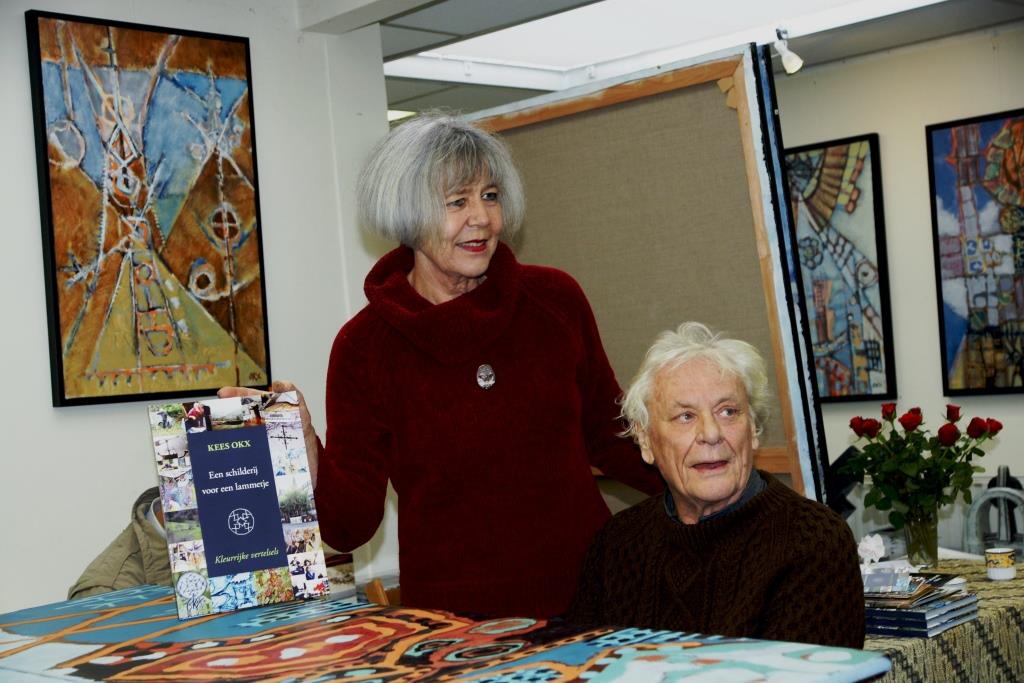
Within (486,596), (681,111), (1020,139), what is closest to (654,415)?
(486,596)

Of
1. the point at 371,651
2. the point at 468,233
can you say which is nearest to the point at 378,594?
the point at 468,233

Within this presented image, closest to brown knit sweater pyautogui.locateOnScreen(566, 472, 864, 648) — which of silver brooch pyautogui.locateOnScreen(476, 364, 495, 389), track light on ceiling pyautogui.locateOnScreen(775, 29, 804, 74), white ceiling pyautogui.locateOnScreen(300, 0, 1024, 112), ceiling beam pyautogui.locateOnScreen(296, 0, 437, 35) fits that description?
silver brooch pyautogui.locateOnScreen(476, 364, 495, 389)

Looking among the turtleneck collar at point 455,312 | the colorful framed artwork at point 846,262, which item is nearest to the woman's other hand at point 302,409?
the turtleneck collar at point 455,312

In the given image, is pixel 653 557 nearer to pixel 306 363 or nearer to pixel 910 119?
pixel 306 363

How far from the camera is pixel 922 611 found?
7.26ft

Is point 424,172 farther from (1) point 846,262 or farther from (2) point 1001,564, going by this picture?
(1) point 846,262

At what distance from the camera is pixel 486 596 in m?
2.21

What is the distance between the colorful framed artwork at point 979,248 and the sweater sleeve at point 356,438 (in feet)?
15.1

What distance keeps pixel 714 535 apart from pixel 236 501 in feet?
2.58

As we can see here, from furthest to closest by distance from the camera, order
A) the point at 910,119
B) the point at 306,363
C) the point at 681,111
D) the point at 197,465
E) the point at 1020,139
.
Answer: the point at 910,119, the point at 1020,139, the point at 306,363, the point at 681,111, the point at 197,465

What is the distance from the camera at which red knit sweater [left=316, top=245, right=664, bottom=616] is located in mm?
2205

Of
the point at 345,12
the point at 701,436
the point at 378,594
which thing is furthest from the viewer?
the point at 345,12

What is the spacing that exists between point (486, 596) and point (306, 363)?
1.73m

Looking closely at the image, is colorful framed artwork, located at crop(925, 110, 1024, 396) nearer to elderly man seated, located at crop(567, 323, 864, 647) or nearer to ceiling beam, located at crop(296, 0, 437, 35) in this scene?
ceiling beam, located at crop(296, 0, 437, 35)
